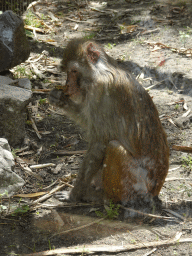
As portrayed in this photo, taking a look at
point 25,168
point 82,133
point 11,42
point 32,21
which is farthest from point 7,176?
point 32,21

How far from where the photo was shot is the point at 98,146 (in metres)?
4.25

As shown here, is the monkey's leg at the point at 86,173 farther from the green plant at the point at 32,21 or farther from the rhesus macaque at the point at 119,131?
the green plant at the point at 32,21

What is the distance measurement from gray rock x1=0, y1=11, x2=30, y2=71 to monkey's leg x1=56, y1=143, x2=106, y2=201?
3.07 meters

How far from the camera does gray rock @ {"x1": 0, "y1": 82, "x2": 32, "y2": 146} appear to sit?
17.3ft

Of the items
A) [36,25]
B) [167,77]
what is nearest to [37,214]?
[167,77]

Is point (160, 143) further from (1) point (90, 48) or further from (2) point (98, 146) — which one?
(1) point (90, 48)

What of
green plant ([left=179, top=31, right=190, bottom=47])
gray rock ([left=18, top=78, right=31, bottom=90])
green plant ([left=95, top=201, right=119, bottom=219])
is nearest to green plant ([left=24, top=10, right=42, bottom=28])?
gray rock ([left=18, top=78, right=31, bottom=90])

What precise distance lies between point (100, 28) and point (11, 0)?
2.47 m

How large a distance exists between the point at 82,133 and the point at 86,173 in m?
1.96

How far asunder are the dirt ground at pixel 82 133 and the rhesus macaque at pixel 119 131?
1.31 ft

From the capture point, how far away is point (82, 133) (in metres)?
6.30

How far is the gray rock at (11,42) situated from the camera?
21.5 feet

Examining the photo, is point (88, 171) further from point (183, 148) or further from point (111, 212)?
point (183, 148)

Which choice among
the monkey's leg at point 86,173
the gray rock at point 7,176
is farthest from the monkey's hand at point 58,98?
the gray rock at point 7,176
